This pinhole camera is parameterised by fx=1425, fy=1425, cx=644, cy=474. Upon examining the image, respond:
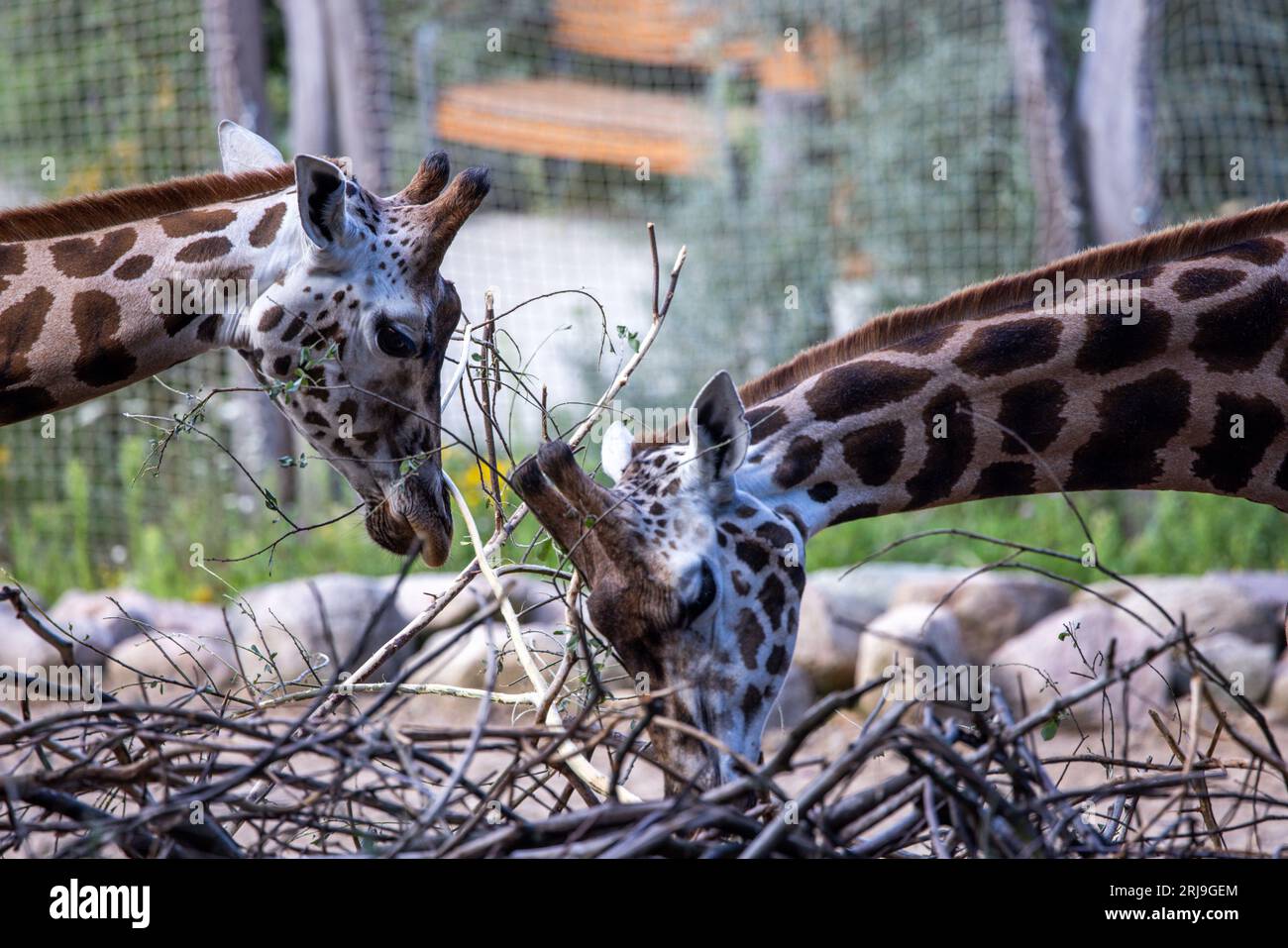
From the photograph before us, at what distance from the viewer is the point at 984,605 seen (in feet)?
19.9

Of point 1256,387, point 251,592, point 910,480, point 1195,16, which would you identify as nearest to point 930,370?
point 910,480

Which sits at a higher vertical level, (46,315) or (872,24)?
(872,24)

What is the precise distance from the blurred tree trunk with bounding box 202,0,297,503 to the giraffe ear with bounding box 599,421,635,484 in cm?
436

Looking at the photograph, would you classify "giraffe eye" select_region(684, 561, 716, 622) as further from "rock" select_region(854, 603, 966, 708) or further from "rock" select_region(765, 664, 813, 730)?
"rock" select_region(765, 664, 813, 730)

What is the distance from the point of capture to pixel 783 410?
9.65 feet

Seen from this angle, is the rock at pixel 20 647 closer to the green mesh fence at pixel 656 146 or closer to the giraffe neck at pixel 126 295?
the green mesh fence at pixel 656 146

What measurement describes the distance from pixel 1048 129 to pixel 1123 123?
0.37 m

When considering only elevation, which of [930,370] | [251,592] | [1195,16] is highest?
[1195,16]

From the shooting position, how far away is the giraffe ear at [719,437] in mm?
2695

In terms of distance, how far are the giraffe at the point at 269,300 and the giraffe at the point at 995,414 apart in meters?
0.60

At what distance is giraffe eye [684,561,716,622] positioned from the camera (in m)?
2.60

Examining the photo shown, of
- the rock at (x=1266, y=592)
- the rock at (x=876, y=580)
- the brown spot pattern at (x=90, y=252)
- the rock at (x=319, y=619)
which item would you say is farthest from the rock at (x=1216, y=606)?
the brown spot pattern at (x=90, y=252)

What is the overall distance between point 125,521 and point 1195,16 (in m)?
6.79
